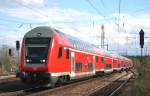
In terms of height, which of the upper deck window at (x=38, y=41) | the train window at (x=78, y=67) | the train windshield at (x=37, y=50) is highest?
the upper deck window at (x=38, y=41)

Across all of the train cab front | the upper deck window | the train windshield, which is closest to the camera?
the train cab front

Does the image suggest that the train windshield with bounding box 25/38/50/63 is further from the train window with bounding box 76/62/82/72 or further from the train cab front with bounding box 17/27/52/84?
the train window with bounding box 76/62/82/72

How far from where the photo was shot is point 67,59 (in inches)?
1007

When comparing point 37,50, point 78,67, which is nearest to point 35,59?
point 37,50

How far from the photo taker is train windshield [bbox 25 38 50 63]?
878 inches

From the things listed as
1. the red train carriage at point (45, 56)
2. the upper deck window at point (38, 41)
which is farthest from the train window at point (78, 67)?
the upper deck window at point (38, 41)

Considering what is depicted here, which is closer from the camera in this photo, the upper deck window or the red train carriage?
the red train carriage

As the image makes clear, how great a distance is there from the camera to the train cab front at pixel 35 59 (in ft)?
72.6

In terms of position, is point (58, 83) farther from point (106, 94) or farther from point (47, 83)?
point (106, 94)

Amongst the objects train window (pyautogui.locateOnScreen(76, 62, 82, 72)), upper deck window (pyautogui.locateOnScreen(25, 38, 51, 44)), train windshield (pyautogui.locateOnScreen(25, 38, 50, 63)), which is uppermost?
upper deck window (pyautogui.locateOnScreen(25, 38, 51, 44))

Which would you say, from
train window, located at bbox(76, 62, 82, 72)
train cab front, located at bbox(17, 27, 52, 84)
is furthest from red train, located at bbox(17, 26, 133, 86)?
train window, located at bbox(76, 62, 82, 72)

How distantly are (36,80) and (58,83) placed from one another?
2746 mm

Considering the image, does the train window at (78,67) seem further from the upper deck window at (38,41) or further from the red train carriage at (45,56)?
the upper deck window at (38,41)

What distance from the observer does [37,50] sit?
2255 centimetres
